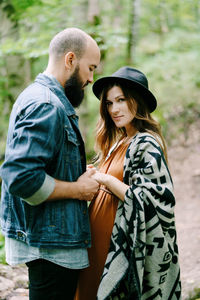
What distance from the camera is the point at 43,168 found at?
5.59ft

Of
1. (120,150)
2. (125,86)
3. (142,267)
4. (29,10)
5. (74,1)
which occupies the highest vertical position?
(74,1)

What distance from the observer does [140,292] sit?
205 centimetres

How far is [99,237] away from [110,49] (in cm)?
756

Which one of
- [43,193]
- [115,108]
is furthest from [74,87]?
[43,193]

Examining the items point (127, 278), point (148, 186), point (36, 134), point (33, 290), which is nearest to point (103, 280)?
point (127, 278)

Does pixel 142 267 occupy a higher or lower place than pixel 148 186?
lower

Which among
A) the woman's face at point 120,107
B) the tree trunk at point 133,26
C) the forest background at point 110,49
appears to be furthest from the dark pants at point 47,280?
the tree trunk at point 133,26

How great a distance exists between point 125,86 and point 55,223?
1.26 metres

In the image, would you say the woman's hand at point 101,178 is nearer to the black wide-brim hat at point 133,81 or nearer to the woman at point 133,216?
the woman at point 133,216

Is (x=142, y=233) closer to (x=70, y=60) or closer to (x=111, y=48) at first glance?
(x=70, y=60)

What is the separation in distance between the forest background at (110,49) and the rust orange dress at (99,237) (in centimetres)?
115

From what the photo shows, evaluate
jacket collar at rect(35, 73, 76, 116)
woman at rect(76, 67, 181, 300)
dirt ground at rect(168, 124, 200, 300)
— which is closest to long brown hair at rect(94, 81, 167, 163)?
woman at rect(76, 67, 181, 300)

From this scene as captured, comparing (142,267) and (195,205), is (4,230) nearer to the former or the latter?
(142,267)

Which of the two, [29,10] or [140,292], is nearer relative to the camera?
[140,292]
